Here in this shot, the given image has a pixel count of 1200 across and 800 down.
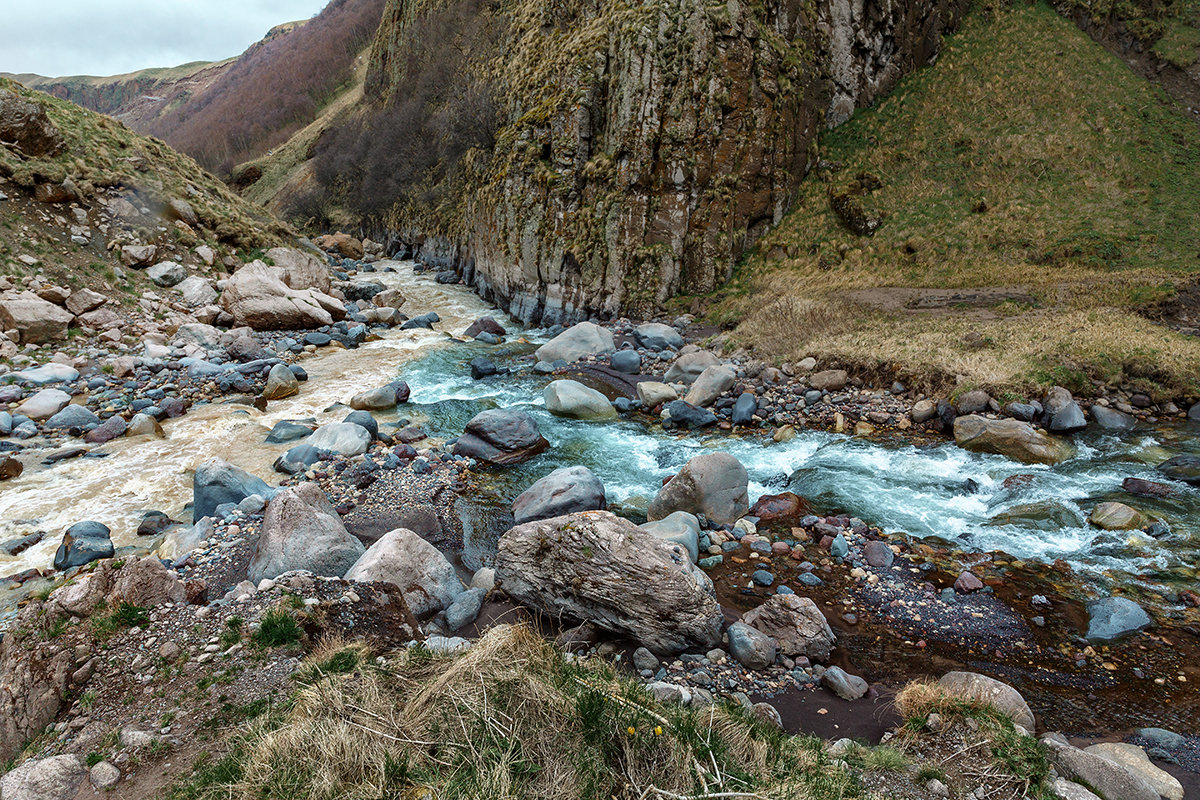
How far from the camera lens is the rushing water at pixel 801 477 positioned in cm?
918

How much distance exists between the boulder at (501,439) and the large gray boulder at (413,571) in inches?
178

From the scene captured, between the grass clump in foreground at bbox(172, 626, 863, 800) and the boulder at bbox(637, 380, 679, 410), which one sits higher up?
the grass clump in foreground at bbox(172, 626, 863, 800)

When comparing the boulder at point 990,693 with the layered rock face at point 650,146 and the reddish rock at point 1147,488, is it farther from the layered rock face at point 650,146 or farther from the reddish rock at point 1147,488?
the layered rock face at point 650,146

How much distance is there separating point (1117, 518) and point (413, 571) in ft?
36.0

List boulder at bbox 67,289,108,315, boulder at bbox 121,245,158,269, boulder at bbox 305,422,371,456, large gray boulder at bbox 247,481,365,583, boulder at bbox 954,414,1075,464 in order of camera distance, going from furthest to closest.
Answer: boulder at bbox 121,245,158,269, boulder at bbox 67,289,108,315, boulder at bbox 305,422,371,456, boulder at bbox 954,414,1075,464, large gray boulder at bbox 247,481,365,583

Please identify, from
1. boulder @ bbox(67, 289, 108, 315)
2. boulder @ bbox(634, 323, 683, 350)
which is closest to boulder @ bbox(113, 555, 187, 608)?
boulder @ bbox(634, 323, 683, 350)

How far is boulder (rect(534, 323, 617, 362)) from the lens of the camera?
774 inches

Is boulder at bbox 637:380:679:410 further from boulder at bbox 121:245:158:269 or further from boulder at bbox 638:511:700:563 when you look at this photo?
boulder at bbox 121:245:158:269

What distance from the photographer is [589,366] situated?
63.1 ft

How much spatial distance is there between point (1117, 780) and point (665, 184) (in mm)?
22542

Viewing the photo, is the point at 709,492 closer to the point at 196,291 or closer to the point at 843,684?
the point at 843,684

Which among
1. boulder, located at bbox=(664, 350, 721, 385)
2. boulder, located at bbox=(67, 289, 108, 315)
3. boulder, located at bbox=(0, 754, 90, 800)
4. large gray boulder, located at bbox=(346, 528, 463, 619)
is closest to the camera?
boulder, located at bbox=(0, 754, 90, 800)

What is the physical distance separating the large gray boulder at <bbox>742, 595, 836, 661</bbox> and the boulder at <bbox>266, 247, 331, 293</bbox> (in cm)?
2448

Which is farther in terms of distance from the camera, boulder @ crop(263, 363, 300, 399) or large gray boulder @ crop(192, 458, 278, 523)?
boulder @ crop(263, 363, 300, 399)
